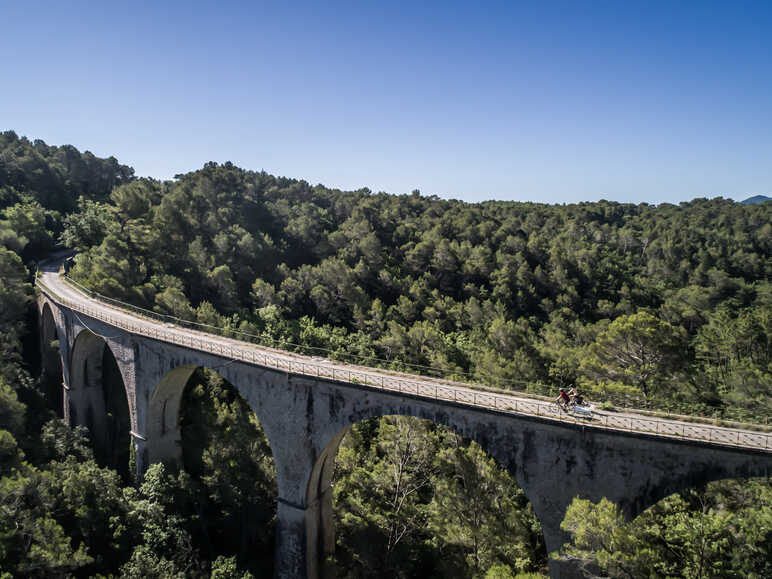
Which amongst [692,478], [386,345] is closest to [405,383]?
[692,478]

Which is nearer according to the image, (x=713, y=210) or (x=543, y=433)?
(x=543, y=433)

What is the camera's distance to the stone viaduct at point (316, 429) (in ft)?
46.5

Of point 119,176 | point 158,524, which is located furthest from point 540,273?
point 119,176

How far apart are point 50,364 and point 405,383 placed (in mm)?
37959

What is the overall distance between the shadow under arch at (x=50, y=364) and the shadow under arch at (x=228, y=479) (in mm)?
16692

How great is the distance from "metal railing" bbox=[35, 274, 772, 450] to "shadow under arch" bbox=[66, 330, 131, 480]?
459cm

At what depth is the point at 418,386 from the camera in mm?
19750

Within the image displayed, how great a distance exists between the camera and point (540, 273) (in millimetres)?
53938

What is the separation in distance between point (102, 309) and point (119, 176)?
273ft

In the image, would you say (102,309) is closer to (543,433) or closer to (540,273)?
(543,433)

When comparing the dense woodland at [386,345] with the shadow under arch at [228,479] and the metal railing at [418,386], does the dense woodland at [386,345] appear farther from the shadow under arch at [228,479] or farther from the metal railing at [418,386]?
the metal railing at [418,386]

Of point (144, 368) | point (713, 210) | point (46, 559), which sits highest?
point (713, 210)

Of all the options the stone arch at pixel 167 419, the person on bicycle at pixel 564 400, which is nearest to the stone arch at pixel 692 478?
the person on bicycle at pixel 564 400

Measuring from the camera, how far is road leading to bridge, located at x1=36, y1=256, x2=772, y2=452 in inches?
580
